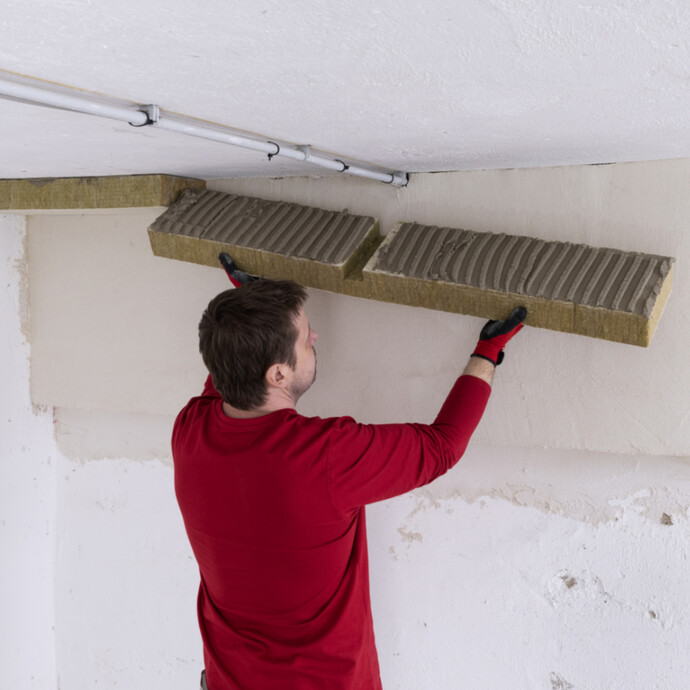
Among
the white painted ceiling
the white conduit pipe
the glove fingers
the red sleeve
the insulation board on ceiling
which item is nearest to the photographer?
the white painted ceiling

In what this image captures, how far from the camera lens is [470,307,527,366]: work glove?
1408 millimetres

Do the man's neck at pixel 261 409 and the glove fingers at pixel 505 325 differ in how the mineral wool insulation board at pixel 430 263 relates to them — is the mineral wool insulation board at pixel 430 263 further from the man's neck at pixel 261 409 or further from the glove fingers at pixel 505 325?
the man's neck at pixel 261 409

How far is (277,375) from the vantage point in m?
1.34

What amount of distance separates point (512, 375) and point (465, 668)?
831 millimetres

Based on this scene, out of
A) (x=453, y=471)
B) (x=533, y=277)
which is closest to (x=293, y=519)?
(x=453, y=471)

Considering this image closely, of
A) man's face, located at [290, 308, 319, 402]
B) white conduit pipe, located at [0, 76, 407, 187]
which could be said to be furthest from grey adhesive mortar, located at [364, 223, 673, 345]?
white conduit pipe, located at [0, 76, 407, 187]

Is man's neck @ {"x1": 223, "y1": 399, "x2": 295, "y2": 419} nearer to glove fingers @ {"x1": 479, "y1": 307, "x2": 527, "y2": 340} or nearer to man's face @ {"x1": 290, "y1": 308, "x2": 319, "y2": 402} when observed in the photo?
man's face @ {"x1": 290, "y1": 308, "x2": 319, "y2": 402}

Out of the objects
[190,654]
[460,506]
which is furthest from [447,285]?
[190,654]

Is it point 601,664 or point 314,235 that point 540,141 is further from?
point 601,664

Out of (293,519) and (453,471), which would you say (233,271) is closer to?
(293,519)

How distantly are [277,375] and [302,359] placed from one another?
8 centimetres

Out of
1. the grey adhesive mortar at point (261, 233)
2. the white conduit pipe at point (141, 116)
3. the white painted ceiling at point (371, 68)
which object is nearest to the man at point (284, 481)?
the grey adhesive mortar at point (261, 233)

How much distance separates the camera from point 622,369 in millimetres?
1455

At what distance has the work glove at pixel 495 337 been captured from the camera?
141 centimetres
